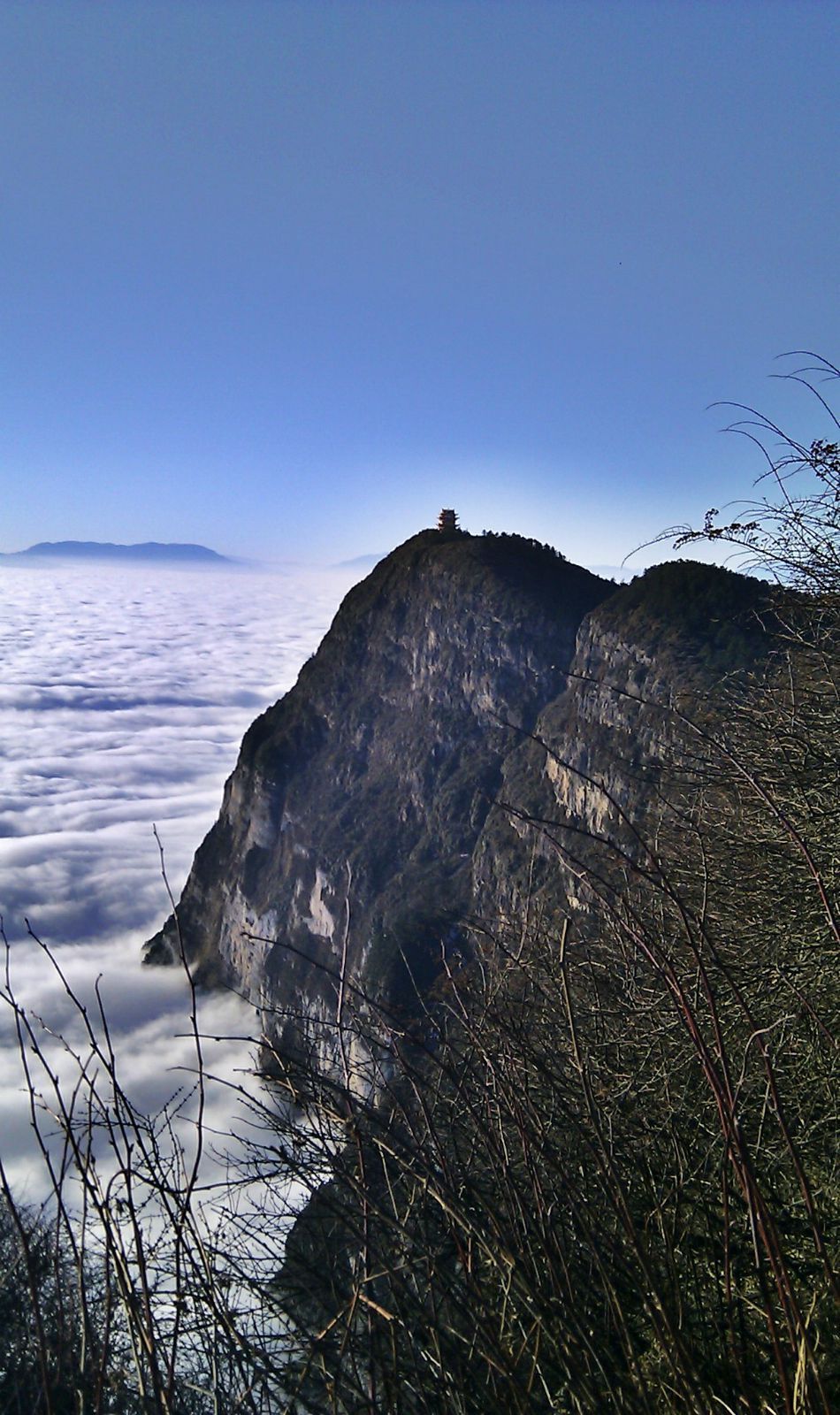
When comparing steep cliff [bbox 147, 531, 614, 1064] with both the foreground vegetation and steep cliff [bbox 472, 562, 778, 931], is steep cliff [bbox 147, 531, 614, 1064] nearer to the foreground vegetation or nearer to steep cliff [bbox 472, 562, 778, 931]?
steep cliff [bbox 472, 562, 778, 931]

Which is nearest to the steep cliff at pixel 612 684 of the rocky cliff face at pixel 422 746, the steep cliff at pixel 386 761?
the rocky cliff face at pixel 422 746

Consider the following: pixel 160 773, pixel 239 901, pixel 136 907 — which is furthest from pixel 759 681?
pixel 160 773

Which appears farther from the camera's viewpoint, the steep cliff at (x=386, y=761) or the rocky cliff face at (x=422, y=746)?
the steep cliff at (x=386, y=761)

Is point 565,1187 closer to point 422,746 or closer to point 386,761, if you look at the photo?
point 422,746

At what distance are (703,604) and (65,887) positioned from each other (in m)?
113

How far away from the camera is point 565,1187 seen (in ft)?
7.95

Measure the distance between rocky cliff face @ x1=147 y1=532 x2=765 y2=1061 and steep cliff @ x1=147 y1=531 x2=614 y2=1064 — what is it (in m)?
0.17

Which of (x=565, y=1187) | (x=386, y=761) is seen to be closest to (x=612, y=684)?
(x=386, y=761)

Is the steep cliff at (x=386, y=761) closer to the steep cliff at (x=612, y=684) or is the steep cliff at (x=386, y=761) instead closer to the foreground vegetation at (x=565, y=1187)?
the steep cliff at (x=612, y=684)

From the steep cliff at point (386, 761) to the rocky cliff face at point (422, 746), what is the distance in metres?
0.17

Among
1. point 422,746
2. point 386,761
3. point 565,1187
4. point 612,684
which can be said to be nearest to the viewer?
point 565,1187

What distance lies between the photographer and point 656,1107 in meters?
5.09

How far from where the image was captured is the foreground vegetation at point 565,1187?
2309mm

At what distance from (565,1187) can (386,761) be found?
6990 centimetres
